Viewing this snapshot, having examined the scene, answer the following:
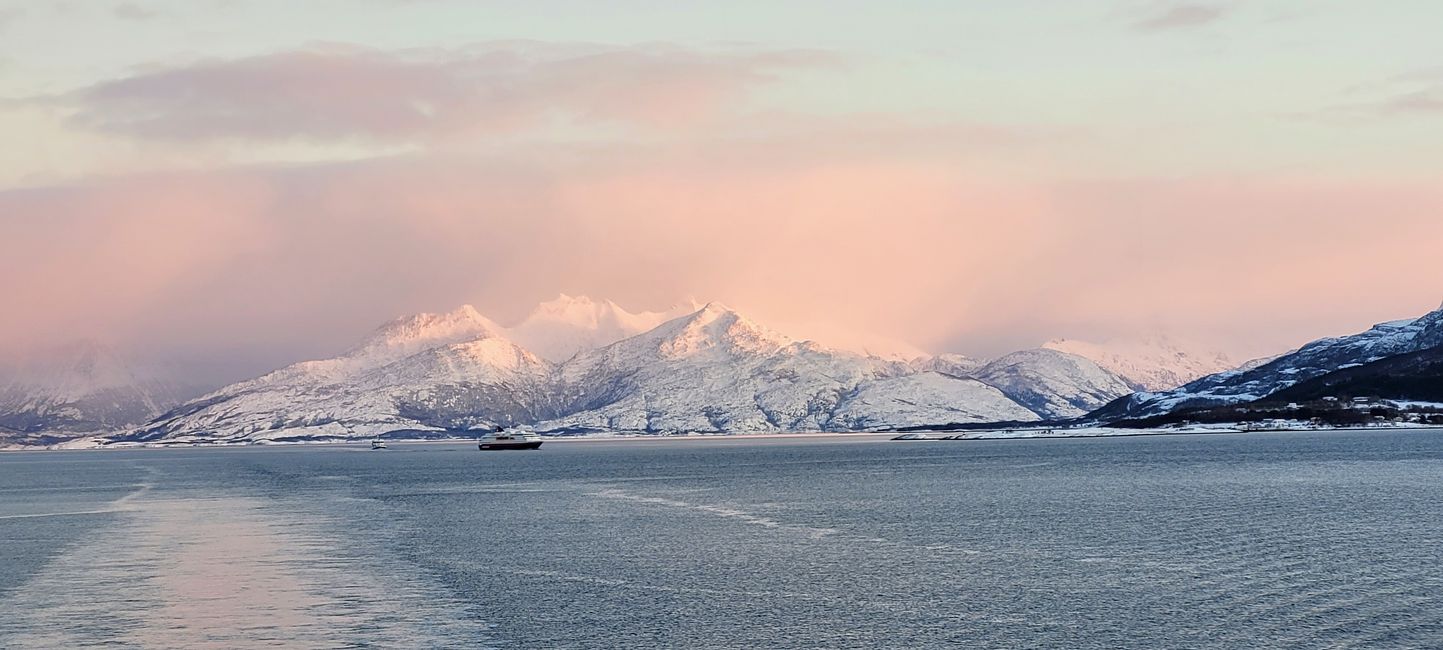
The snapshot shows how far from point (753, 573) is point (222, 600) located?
26.7 m

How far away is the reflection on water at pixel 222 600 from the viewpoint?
56.8 meters

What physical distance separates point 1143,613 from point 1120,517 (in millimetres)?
51732

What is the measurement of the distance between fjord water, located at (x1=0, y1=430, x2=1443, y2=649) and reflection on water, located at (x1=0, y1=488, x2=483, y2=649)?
0.24 meters

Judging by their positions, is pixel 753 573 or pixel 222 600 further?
pixel 753 573

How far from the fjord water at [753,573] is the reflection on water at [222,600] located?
24 cm

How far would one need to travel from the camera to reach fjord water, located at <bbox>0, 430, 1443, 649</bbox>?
56.7 metres

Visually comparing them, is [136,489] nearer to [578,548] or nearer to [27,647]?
[578,548]

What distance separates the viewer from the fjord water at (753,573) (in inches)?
2231

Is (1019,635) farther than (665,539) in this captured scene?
No

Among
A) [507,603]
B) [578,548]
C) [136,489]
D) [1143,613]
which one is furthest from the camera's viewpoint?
[136,489]

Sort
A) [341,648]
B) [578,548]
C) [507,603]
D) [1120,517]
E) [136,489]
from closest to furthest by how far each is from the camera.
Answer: [341,648] < [507,603] < [578,548] < [1120,517] < [136,489]

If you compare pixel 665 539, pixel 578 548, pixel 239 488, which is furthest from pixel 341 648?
pixel 239 488

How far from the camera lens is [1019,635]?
5522 cm

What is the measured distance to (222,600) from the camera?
67500 millimetres
